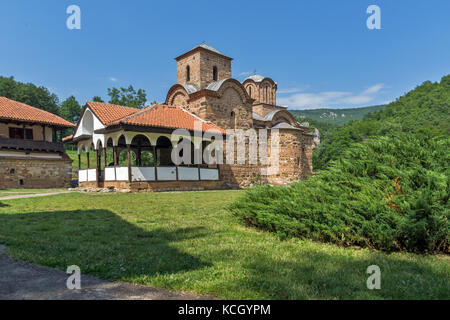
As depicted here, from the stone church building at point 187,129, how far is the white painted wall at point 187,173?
0.18ft

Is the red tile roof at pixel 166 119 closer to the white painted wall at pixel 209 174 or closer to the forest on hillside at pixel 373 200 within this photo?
the white painted wall at pixel 209 174

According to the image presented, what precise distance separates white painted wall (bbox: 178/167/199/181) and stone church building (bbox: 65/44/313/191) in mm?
56

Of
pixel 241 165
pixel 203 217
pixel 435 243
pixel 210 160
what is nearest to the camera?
pixel 435 243

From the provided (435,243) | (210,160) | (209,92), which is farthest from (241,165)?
(435,243)

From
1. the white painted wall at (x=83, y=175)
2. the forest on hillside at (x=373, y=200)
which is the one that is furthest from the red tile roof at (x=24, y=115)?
the forest on hillside at (x=373, y=200)

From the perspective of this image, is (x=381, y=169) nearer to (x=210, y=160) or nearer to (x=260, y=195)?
(x=260, y=195)

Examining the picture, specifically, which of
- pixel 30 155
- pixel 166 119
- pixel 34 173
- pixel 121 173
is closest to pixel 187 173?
pixel 166 119

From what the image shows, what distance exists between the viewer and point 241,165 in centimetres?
2041

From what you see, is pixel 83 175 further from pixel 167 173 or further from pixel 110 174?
pixel 167 173

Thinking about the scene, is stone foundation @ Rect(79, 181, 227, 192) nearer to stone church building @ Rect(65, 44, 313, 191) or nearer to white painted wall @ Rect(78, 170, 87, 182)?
stone church building @ Rect(65, 44, 313, 191)

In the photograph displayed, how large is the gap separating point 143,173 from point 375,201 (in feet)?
42.6

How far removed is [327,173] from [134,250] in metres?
3.20

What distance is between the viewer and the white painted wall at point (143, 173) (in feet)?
49.4

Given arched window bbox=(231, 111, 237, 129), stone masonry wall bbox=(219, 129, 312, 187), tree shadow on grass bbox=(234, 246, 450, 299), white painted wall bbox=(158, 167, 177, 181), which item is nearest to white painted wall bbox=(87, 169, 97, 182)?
white painted wall bbox=(158, 167, 177, 181)
